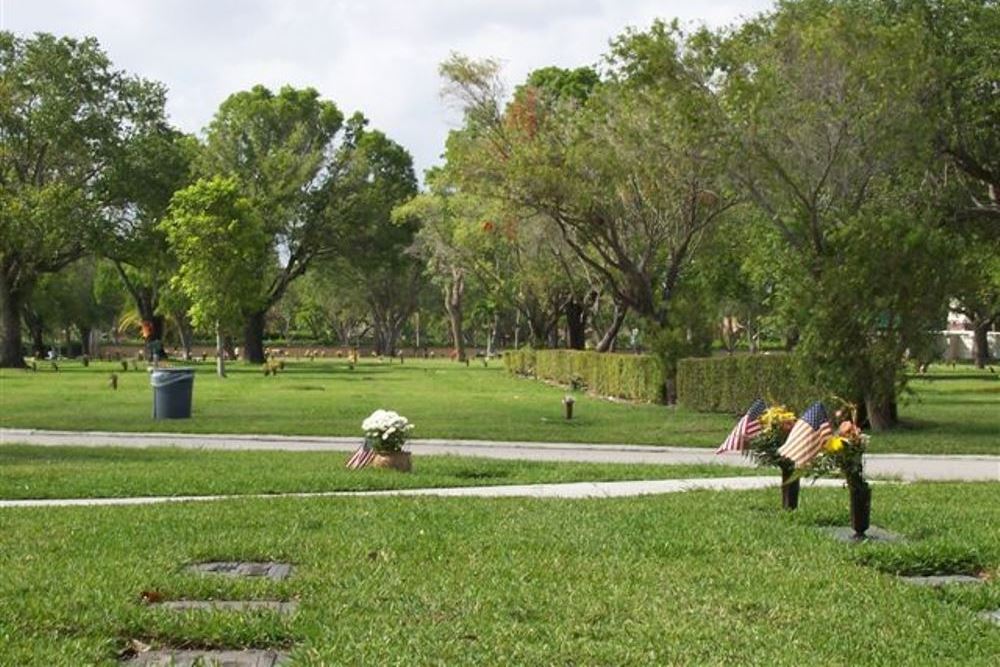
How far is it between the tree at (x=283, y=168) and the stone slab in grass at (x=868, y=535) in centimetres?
5674

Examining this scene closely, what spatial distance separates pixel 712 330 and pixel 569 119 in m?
7.37

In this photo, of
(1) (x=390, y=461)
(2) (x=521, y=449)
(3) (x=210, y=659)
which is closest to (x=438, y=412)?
(2) (x=521, y=449)

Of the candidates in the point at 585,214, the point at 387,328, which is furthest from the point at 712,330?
the point at 387,328

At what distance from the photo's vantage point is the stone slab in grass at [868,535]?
905 centimetres

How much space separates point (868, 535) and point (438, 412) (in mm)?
19480

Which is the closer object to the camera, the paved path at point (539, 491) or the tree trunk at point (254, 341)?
the paved path at point (539, 491)

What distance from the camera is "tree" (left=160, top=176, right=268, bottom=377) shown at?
49406mm

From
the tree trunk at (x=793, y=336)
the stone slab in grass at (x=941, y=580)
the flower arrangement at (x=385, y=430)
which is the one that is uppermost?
the tree trunk at (x=793, y=336)

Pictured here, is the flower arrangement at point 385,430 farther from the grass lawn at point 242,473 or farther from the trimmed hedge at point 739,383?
the trimmed hedge at point 739,383

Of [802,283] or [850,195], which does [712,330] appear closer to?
[850,195]

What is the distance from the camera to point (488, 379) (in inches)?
1993

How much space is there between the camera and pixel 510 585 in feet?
23.7

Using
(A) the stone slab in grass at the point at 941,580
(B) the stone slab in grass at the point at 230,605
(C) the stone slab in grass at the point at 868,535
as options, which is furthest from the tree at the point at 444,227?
(B) the stone slab in grass at the point at 230,605

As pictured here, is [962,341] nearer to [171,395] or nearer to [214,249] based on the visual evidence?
[214,249]
